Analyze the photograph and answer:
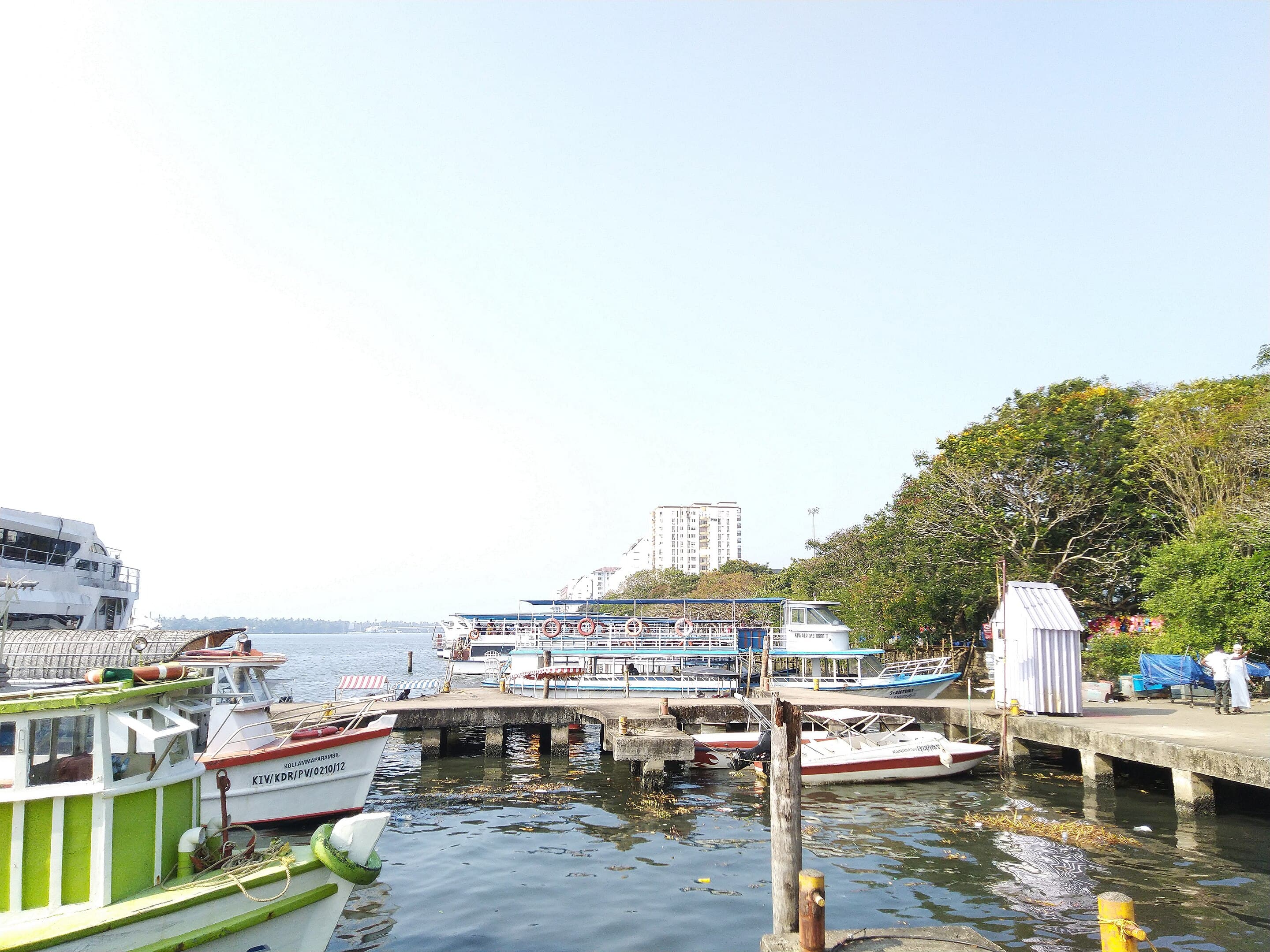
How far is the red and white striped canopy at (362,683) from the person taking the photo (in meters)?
24.8

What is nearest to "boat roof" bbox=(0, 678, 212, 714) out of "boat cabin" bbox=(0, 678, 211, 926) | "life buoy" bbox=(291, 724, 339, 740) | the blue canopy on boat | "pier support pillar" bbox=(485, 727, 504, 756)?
"boat cabin" bbox=(0, 678, 211, 926)

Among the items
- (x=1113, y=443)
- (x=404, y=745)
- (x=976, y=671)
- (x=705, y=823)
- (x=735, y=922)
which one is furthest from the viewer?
(x=976, y=671)

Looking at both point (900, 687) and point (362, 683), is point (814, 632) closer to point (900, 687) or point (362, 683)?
point (900, 687)

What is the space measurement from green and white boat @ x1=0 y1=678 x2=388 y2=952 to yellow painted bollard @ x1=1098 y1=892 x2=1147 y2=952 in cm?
760

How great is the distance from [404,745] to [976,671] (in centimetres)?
2840

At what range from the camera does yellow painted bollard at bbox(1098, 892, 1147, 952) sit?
22.5 ft

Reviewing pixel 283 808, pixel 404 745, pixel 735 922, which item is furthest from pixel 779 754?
pixel 404 745

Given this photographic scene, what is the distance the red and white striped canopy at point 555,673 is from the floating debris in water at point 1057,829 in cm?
1578

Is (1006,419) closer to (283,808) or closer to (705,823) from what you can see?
(705,823)

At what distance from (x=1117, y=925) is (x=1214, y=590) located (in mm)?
24640

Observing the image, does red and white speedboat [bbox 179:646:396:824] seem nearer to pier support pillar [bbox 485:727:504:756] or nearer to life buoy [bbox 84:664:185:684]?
life buoy [bbox 84:664:185:684]

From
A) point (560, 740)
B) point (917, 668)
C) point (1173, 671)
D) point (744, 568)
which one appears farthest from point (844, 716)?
point (744, 568)

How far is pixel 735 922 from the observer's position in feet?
37.7

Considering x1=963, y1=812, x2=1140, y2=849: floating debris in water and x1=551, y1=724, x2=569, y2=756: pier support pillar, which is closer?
x1=963, y1=812, x2=1140, y2=849: floating debris in water
